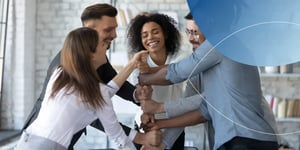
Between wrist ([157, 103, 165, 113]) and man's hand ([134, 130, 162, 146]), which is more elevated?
wrist ([157, 103, 165, 113])

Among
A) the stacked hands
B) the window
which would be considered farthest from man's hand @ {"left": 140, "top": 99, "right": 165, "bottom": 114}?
the window

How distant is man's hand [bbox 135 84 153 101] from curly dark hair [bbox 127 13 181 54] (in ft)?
0.60

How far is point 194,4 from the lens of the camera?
1293mm

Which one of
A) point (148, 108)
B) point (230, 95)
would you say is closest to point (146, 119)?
point (148, 108)

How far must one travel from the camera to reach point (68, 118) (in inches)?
57.4

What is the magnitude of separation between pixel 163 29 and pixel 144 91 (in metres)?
0.31

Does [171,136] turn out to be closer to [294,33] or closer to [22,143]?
[22,143]

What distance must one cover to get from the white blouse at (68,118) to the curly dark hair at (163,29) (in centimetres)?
32

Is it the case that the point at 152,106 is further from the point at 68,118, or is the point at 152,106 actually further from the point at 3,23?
the point at 3,23

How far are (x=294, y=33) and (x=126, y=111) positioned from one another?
2039 mm

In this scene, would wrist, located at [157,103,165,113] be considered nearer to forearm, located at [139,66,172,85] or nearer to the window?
forearm, located at [139,66,172,85]

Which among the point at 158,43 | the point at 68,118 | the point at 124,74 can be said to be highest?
the point at 158,43

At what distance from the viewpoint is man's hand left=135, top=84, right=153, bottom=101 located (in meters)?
1.62

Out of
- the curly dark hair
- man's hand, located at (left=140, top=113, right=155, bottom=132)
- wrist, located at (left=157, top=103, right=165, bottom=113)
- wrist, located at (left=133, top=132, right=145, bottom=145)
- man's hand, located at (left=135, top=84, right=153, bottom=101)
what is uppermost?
the curly dark hair
